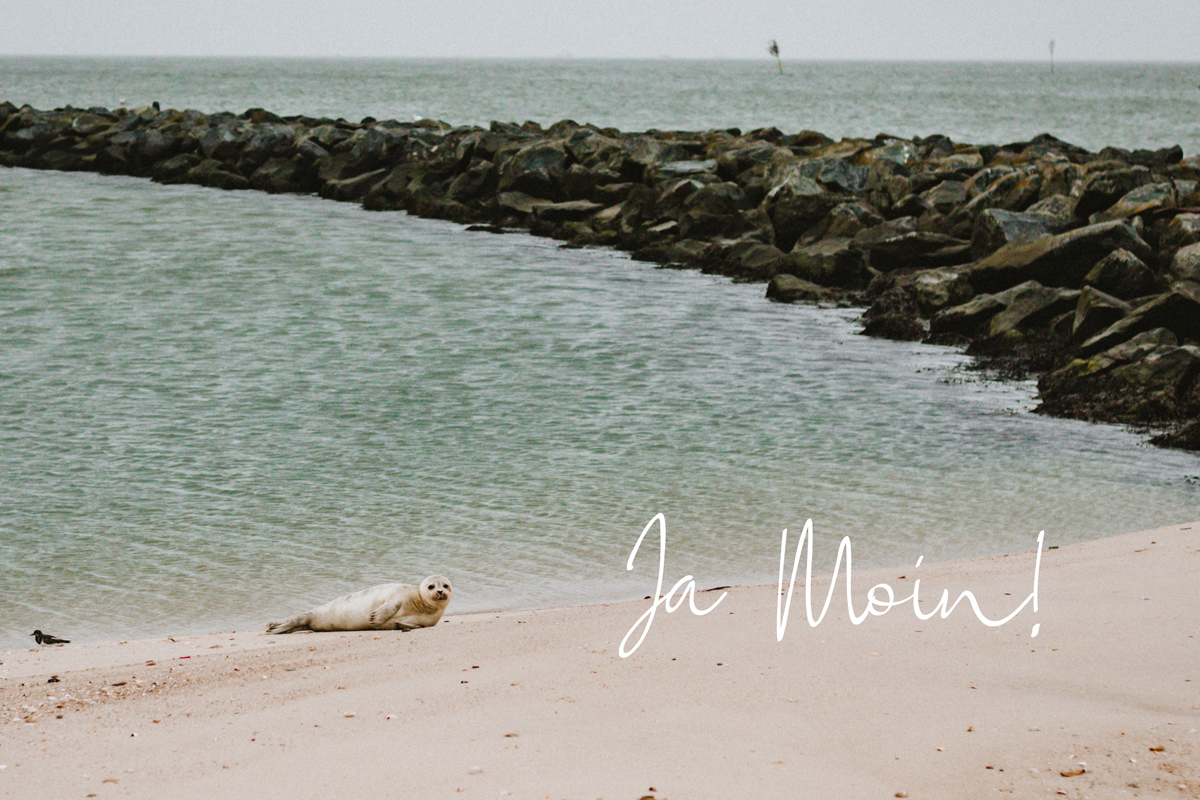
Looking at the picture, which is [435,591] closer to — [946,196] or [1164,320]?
[1164,320]

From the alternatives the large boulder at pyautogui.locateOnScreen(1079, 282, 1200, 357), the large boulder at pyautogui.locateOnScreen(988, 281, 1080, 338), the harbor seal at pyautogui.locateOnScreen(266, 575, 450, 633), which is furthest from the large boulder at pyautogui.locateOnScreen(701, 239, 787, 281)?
the harbor seal at pyautogui.locateOnScreen(266, 575, 450, 633)

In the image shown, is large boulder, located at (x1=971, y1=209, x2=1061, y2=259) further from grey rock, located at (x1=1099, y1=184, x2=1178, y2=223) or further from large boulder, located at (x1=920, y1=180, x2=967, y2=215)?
large boulder, located at (x1=920, y1=180, x2=967, y2=215)

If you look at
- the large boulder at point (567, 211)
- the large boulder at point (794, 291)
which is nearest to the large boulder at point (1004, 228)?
the large boulder at point (794, 291)

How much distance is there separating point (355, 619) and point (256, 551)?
1.75 m

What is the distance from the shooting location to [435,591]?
245 inches

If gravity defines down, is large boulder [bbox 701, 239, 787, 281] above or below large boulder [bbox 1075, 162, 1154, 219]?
below

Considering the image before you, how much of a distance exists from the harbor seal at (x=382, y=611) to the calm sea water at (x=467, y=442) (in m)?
0.61

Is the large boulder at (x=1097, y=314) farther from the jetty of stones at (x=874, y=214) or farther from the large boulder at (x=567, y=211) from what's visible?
the large boulder at (x=567, y=211)

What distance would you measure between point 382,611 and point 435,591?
31cm

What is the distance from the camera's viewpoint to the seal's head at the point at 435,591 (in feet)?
20.5

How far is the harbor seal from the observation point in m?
6.27

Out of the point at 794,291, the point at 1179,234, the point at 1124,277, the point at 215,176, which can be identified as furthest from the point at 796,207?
the point at 215,176

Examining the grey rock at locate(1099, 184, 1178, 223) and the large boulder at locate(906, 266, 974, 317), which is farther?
the grey rock at locate(1099, 184, 1178, 223)

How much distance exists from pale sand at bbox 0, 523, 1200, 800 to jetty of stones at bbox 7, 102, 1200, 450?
593 cm
